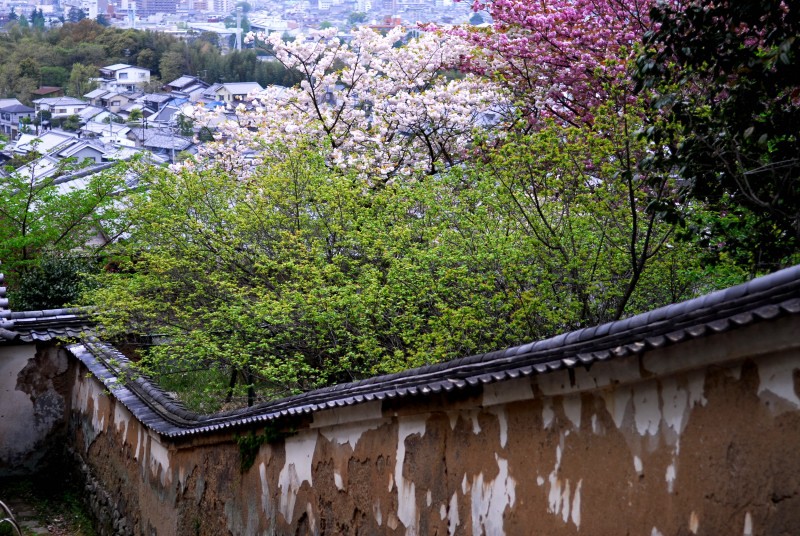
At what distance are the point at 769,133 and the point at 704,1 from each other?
1221 millimetres

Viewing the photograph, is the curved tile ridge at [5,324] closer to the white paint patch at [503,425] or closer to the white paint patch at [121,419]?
the white paint patch at [121,419]

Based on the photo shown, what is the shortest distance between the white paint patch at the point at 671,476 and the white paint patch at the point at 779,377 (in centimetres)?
64

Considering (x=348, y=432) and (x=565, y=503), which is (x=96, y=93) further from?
(x=565, y=503)

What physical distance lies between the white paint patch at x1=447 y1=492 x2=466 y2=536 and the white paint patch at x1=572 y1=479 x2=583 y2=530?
1.27 meters

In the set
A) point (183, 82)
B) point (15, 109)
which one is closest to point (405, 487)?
point (15, 109)

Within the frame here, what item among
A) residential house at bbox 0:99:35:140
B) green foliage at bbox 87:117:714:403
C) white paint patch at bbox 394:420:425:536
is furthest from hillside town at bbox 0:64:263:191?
white paint patch at bbox 394:420:425:536

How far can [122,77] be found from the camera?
60938 mm

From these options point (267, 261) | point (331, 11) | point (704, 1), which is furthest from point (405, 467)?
point (331, 11)

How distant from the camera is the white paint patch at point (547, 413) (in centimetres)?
512

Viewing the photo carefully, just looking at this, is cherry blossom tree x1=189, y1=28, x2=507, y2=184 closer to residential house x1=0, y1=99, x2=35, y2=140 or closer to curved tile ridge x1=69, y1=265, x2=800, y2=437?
curved tile ridge x1=69, y1=265, x2=800, y2=437

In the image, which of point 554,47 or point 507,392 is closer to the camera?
point 507,392

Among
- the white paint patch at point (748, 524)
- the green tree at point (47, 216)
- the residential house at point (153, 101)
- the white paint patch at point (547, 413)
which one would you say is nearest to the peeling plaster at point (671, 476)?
the white paint patch at point (748, 524)

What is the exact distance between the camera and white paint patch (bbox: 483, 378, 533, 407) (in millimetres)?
5211

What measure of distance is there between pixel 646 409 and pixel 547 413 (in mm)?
815
